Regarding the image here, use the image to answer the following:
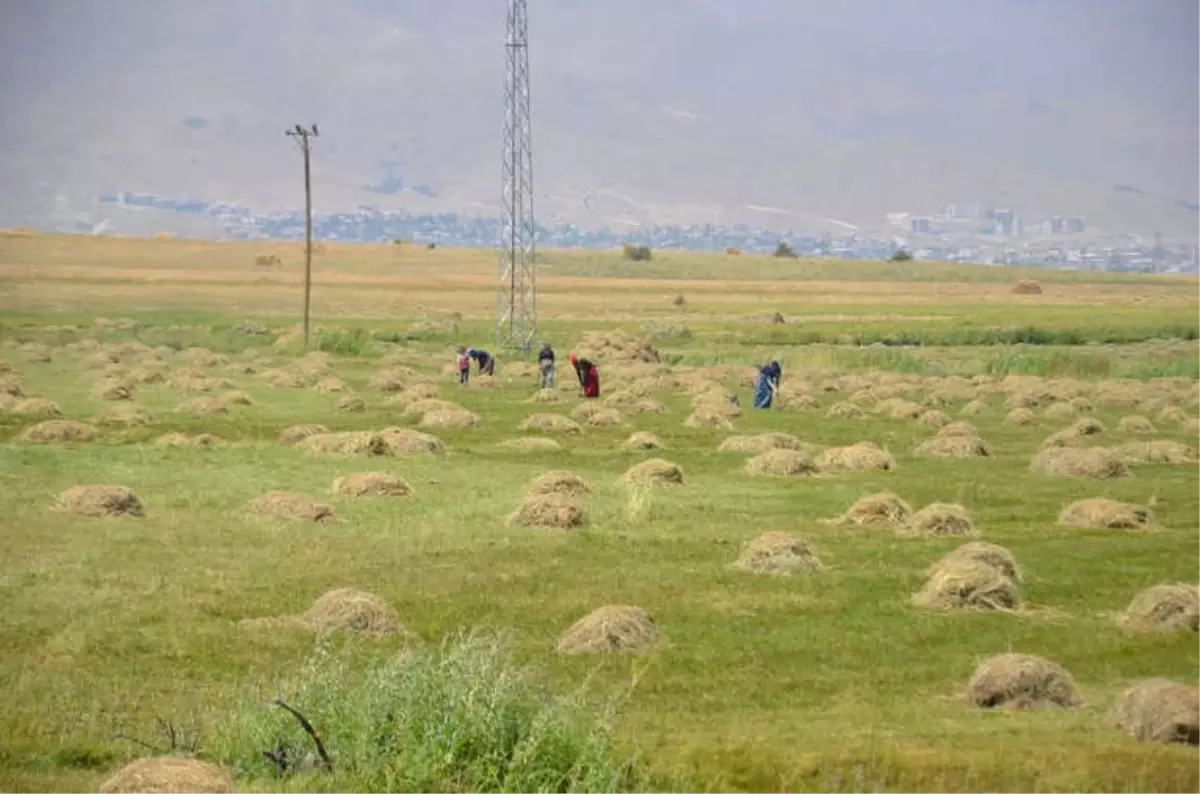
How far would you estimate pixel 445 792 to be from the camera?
552 inches

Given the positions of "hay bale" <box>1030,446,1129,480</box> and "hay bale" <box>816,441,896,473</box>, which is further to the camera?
"hay bale" <box>816,441,896,473</box>

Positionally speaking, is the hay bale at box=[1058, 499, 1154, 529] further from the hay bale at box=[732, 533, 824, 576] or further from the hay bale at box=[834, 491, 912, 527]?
the hay bale at box=[732, 533, 824, 576]

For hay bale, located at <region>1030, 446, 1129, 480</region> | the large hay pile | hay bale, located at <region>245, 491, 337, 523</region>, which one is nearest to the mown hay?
hay bale, located at <region>245, 491, 337, 523</region>

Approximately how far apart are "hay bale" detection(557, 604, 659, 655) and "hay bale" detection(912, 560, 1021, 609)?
4367 millimetres

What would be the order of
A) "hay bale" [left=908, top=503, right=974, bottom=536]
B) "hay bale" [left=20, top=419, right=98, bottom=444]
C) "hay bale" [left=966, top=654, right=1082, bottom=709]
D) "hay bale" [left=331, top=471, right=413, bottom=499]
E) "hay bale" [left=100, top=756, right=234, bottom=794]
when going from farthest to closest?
"hay bale" [left=20, top=419, right=98, bottom=444], "hay bale" [left=331, top=471, right=413, bottom=499], "hay bale" [left=908, top=503, right=974, bottom=536], "hay bale" [left=966, top=654, right=1082, bottom=709], "hay bale" [left=100, top=756, right=234, bottom=794]

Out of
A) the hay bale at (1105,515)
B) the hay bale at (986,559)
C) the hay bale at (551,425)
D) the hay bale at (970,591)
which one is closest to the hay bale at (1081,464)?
the hay bale at (1105,515)

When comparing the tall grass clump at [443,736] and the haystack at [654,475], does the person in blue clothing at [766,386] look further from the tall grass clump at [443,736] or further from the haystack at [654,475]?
the tall grass clump at [443,736]

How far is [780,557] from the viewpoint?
83.1ft

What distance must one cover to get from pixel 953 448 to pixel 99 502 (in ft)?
66.9

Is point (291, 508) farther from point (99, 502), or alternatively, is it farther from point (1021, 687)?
point (1021, 687)

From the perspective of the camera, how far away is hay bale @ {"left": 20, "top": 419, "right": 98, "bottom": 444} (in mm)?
39041

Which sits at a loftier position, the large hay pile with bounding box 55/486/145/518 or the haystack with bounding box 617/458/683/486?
the large hay pile with bounding box 55/486/145/518

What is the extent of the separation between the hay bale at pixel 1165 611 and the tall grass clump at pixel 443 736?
9.73m

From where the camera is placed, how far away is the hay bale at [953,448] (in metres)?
41.1
